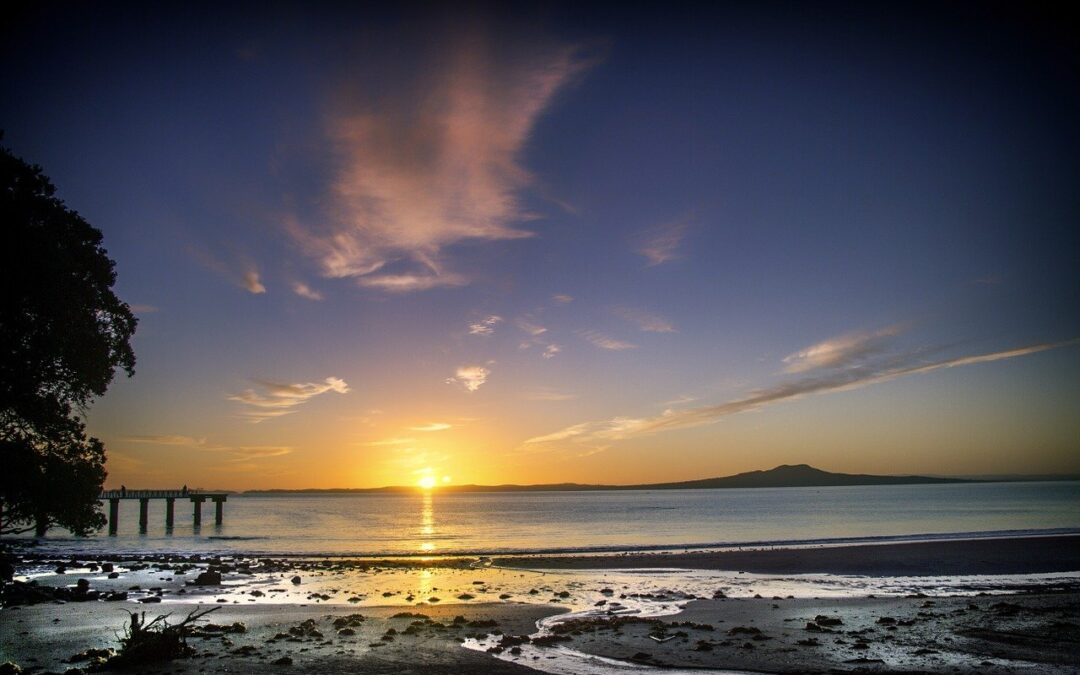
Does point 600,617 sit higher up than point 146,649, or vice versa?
point 146,649

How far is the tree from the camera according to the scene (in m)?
16.2

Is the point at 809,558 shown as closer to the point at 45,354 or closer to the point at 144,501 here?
the point at 45,354

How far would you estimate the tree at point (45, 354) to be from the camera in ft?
53.1

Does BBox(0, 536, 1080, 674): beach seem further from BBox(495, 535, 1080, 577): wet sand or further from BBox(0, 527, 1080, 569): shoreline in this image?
BBox(0, 527, 1080, 569): shoreline

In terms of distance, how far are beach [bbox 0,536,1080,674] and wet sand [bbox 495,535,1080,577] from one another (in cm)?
36

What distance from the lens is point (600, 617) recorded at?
22.6m

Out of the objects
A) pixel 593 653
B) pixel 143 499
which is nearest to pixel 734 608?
pixel 593 653

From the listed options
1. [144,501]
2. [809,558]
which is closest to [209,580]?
[809,558]

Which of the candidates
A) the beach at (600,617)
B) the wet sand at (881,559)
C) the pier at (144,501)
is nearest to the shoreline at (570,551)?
the wet sand at (881,559)

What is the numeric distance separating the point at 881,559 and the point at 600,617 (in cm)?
2713

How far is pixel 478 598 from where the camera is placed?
92.9 feet

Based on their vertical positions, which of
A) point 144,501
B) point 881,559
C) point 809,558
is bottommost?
point 809,558

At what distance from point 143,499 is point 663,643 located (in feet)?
304

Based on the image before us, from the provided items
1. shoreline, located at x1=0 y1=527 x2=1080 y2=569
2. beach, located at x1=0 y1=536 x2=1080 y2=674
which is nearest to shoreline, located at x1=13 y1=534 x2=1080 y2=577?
shoreline, located at x1=0 y1=527 x2=1080 y2=569
